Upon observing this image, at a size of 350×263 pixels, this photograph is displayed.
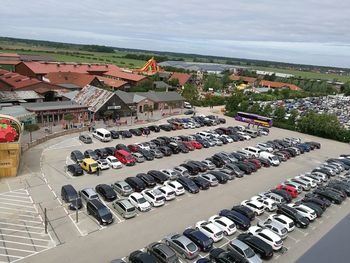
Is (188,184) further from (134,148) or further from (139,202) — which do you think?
(134,148)

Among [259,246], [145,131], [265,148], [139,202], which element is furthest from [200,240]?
Answer: [145,131]

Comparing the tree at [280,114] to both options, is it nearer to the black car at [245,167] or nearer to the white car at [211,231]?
the black car at [245,167]

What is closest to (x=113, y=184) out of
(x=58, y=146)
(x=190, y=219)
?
(x=190, y=219)

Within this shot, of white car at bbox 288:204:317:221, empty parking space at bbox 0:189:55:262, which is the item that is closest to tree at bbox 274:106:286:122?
white car at bbox 288:204:317:221

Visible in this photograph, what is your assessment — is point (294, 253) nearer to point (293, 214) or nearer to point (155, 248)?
point (293, 214)

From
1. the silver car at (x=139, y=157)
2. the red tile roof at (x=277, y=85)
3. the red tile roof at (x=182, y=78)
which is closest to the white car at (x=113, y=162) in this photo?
the silver car at (x=139, y=157)

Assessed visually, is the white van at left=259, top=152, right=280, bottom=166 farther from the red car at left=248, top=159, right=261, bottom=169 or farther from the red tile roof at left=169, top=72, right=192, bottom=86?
the red tile roof at left=169, top=72, right=192, bottom=86
